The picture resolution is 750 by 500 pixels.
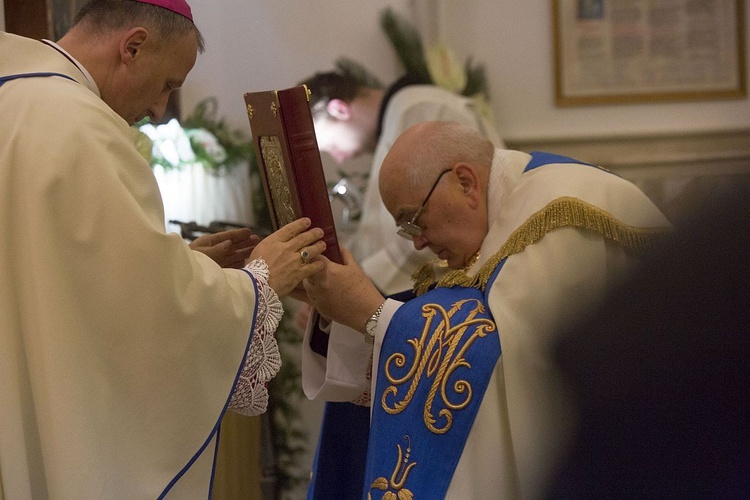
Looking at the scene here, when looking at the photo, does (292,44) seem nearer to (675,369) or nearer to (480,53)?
(480,53)

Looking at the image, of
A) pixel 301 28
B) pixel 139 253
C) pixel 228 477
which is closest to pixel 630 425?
pixel 139 253

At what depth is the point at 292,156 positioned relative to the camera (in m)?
2.60

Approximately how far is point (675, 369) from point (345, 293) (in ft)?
6.28

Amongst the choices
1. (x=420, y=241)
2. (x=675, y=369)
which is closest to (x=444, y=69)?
(x=420, y=241)

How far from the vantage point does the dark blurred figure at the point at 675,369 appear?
2.83 feet

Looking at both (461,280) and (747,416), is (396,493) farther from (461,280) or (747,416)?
(747,416)

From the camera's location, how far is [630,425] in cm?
95

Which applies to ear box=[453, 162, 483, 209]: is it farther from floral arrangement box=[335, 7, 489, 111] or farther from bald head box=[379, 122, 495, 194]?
floral arrangement box=[335, 7, 489, 111]

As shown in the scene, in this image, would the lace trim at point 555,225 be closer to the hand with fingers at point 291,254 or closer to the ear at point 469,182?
the ear at point 469,182

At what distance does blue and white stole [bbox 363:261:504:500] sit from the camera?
255cm

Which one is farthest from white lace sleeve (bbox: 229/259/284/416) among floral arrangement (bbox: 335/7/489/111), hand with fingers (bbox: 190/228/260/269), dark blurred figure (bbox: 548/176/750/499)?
floral arrangement (bbox: 335/7/489/111)

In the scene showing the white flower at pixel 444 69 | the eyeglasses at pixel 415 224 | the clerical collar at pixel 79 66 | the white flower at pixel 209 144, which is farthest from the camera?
the white flower at pixel 444 69

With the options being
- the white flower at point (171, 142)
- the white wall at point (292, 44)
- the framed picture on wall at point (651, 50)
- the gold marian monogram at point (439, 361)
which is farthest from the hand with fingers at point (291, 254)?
the framed picture on wall at point (651, 50)

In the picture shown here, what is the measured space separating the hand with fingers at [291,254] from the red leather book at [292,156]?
0.20 ft
